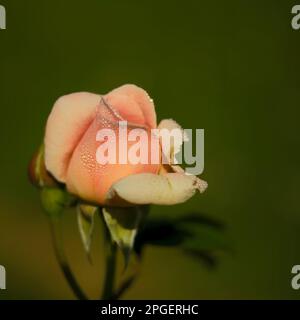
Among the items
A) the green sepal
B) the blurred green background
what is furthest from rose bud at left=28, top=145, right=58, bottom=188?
the blurred green background

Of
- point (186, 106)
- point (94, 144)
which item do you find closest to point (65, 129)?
point (94, 144)

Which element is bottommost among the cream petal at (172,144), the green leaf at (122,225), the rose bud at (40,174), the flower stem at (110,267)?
the flower stem at (110,267)

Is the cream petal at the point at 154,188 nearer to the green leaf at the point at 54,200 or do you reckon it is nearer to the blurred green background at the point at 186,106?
the green leaf at the point at 54,200

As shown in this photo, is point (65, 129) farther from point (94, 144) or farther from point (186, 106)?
point (186, 106)

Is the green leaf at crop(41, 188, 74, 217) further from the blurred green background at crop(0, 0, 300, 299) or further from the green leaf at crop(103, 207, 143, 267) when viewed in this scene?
the blurred green background at crop(0, 0, 300, 299)

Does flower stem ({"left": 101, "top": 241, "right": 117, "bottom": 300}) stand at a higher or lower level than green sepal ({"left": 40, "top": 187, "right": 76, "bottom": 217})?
lower

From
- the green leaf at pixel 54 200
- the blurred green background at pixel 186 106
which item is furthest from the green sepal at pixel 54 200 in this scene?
the blurred green background at pixel 186 106
